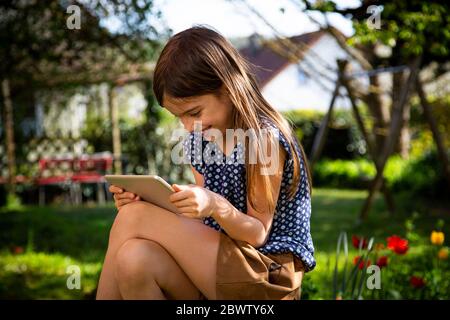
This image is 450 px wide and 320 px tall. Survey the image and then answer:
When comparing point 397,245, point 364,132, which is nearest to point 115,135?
point 364,132

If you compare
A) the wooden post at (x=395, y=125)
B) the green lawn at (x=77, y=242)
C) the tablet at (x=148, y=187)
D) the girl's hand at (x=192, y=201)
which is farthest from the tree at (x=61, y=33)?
the girl's hand at (x=192, y=201)

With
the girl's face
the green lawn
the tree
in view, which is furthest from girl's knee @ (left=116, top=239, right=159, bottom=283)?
the tree

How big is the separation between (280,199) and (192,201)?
416 millimetres

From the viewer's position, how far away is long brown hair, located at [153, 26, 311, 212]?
2086 mm

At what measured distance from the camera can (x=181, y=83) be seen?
83.2 inches

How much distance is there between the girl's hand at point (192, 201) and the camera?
1.89 meters

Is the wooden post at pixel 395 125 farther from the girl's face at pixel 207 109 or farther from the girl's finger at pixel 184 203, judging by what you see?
the girl's finger at pixel 184 203

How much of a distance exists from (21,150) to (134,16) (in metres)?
5.13

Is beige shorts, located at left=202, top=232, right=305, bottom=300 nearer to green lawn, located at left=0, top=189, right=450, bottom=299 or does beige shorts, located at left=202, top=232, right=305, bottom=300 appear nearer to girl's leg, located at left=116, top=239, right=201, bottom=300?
girl's leg, located at left=116, top=239, right=201, bottom=300

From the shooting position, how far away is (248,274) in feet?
6.62

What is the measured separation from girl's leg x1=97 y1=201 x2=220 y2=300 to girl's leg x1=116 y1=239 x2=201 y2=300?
0.10 feet

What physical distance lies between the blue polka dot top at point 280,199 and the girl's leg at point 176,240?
0.20 metres

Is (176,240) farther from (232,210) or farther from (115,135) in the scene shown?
(115,135)

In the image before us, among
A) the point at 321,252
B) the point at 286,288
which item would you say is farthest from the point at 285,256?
the point at 321,252
